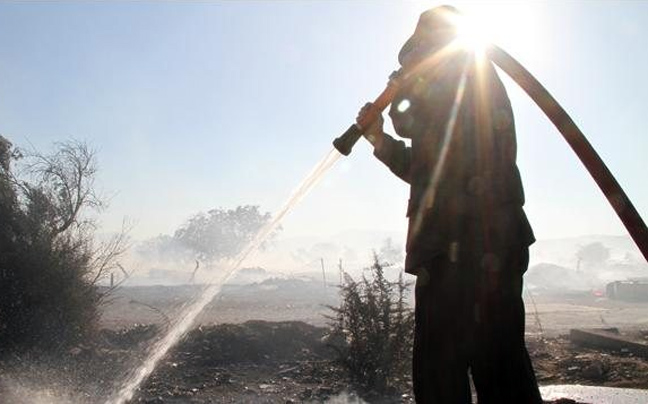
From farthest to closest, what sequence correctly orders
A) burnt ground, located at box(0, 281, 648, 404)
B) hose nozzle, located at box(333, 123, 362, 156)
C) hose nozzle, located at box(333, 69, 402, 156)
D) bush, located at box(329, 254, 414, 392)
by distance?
bush, located at box(329, 254, 414, 392) < burnt ground, located at box(0, 281, 648, 404) < hose nozzle, located at box(333, 123, 362, 156) < hose nozzle, located at box(333, 69, 402, 156)

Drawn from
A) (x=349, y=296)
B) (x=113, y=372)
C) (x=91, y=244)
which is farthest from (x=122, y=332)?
(x=349, y=296)

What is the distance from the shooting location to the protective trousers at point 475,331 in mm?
2100

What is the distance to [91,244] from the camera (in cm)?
1103

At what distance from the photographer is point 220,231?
66625mm

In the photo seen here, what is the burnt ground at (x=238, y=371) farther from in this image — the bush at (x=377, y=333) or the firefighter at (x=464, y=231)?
the firefighter at (x=464, y=231)

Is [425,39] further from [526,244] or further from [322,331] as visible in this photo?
[322,331]

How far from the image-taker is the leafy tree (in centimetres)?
6588

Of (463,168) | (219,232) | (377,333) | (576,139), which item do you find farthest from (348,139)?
(219,232)

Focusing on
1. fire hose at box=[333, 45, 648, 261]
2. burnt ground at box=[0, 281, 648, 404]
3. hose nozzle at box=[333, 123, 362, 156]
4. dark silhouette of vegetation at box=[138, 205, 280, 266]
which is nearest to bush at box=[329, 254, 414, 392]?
burnt ground at box=[0, 281, 648, 404]

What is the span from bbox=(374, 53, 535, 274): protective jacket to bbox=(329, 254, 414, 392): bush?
235 inches

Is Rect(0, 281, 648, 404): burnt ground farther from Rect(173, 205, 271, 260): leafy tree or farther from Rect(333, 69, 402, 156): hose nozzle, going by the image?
Rect(173, 205, 271, 260): leafy tree

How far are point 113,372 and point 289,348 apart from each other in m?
3.63

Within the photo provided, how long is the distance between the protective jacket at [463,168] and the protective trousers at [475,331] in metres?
0.07

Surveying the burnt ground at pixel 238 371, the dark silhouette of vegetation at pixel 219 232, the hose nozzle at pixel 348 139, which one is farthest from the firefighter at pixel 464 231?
the dark silhouette of vegetation at pixel 219 232
